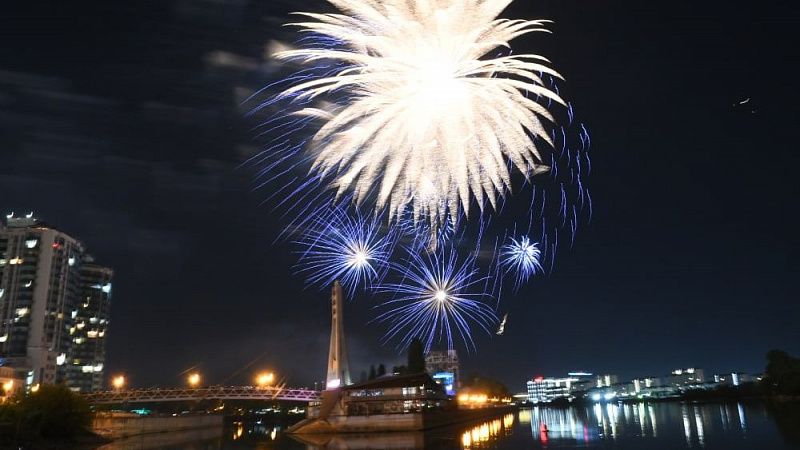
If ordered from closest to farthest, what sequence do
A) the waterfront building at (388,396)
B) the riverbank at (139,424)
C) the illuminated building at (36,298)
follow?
1. the riverbank at (139,424)
2. the waterfront building at (388,396)
3. the illuminated building at (36,298)

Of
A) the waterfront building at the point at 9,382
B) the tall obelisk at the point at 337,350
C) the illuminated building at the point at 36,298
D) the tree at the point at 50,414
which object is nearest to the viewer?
the tree at the point at 50,414

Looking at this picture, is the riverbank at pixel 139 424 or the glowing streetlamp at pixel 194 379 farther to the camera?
the glowing streetlamp at pixel 194 379

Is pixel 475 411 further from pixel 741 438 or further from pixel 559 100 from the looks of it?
pixel 559 100

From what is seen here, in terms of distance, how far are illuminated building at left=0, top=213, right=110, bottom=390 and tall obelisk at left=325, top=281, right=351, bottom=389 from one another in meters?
60.2

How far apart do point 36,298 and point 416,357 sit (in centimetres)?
8605

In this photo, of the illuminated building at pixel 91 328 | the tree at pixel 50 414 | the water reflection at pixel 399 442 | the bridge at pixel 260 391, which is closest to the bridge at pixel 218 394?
the bridge at pixel 260 391

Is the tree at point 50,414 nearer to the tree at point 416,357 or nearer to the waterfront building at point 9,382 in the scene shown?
the waterfront building at point 9,382

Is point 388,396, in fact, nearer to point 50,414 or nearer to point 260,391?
point 50,414

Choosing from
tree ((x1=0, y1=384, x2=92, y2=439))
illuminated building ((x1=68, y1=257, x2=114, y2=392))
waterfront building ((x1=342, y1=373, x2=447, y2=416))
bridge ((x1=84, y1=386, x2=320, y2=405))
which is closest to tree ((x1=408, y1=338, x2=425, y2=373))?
bridge ((x1=84, y1=386, x2=320, y2=405))

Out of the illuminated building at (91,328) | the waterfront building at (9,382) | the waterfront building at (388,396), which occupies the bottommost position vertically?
the waterfront building at (388,396)

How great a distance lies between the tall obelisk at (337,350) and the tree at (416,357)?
1096 inches

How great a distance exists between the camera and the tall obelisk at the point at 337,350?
102 m

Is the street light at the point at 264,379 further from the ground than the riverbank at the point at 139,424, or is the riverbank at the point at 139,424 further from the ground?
the street light at the point at 264,379

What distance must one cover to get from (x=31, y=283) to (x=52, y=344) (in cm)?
1449
